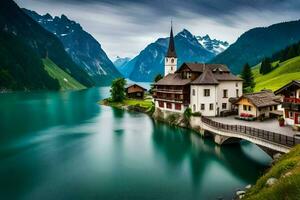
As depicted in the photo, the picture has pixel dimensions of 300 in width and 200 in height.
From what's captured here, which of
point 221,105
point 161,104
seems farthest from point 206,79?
point 161,104

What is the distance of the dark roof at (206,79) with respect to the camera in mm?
61656

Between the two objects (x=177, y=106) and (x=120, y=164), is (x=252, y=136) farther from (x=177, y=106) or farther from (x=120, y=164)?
(x=177, y=106)

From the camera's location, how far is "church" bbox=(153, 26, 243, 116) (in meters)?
62.1

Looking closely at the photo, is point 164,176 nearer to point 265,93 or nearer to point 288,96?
point 288,96

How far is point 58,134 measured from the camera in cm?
6147

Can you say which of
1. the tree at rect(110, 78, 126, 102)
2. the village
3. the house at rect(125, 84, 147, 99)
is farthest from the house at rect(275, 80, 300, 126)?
the house at rect(125, 84, 147, 99)

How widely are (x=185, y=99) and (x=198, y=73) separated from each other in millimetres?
6965

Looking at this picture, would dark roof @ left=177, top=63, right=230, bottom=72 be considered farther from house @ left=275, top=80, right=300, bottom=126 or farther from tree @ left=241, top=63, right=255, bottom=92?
tree @ left=241, top=63, right=255, bottom=92

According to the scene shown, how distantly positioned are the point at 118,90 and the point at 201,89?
65.7 metres

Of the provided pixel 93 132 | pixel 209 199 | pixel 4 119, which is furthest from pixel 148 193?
pixel 4 119

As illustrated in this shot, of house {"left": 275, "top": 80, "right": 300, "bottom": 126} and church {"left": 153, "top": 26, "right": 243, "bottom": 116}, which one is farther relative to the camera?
church {"left": 153, "top": 26, "right": 243, "bottom": 116}

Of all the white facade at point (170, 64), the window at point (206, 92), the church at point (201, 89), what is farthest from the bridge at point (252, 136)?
the white facade at point (170, 64)

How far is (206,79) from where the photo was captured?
205 ft

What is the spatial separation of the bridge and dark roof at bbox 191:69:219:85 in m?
7.89
